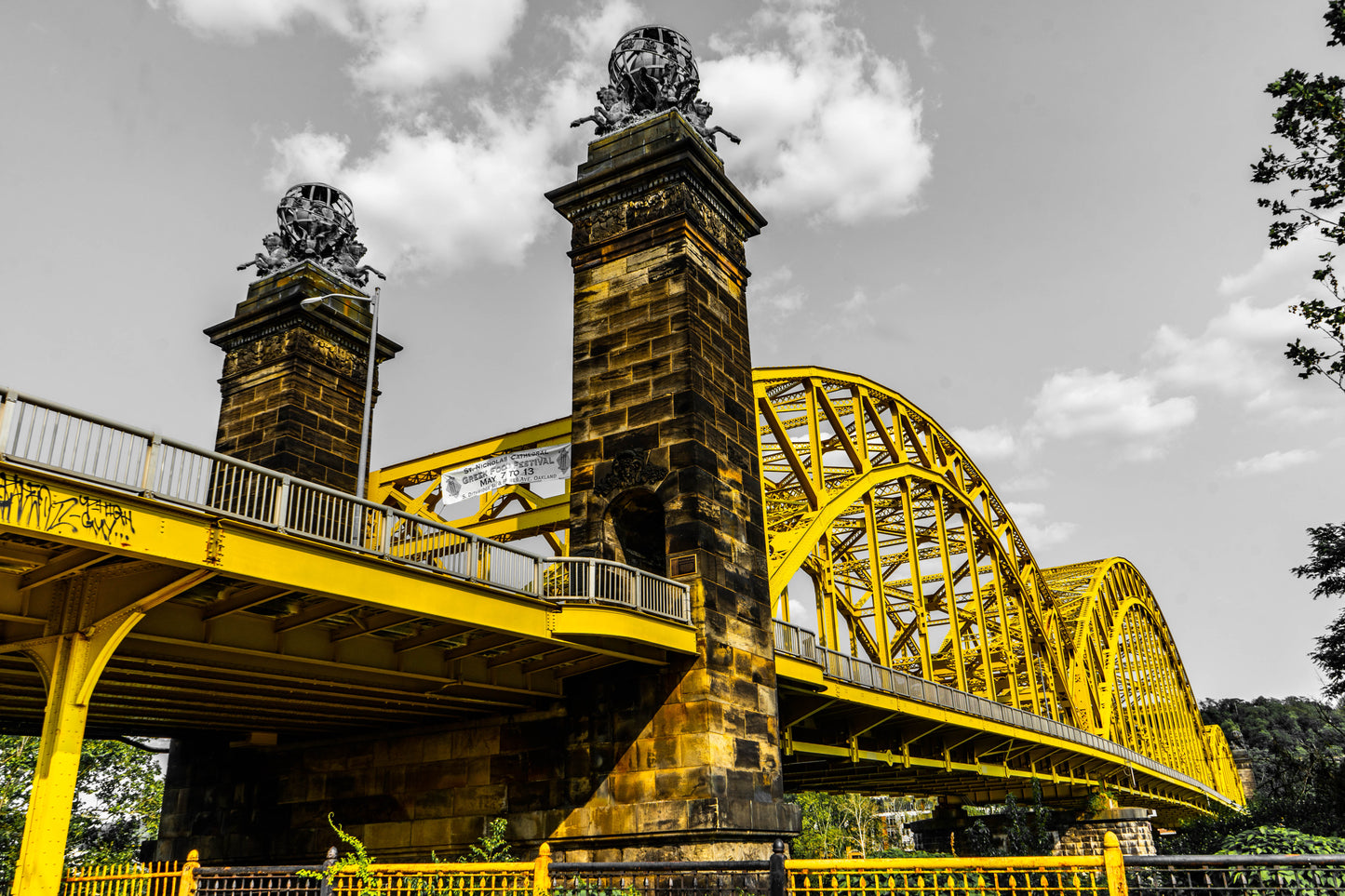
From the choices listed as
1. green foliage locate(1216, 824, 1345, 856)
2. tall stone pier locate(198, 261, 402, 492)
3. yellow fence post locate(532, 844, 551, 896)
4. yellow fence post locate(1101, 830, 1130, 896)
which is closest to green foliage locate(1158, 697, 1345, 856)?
green foliage locate(1216, 824, 1345, 856)

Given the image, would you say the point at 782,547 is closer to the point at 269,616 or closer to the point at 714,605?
the point at 714,605

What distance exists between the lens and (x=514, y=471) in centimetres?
2311

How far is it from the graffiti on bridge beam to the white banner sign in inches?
472

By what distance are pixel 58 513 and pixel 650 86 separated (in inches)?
675

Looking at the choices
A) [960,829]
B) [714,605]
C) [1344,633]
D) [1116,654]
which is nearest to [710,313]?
[714,605]

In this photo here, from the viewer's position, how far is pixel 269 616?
14.8 metres

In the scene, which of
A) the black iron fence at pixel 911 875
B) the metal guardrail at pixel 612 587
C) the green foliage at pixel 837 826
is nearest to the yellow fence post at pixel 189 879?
the black iron fence at pixel 911 875

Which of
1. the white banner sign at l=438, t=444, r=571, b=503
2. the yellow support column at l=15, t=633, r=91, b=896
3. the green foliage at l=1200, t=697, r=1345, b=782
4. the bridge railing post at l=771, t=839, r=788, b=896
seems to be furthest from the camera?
the green foliage at l=1200, t=697, r=1345, b=782

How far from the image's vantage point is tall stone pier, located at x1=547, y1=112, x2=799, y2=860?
18.1 metres

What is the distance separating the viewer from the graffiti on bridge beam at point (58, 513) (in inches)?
400

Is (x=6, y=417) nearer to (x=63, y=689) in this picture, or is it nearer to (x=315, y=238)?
(x=63, y=689)

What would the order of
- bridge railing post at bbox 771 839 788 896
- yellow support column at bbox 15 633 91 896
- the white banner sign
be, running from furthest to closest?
the white banner sign → yellow support column at bbox 15 633 91 896 → bridge railing post at bbox 771 839 788 896

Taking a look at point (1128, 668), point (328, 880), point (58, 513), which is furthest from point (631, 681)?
point (1128, 668)

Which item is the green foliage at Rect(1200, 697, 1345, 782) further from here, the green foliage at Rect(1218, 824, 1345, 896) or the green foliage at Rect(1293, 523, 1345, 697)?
the green foliage at Rect(1218, 824, 1345, 896)
